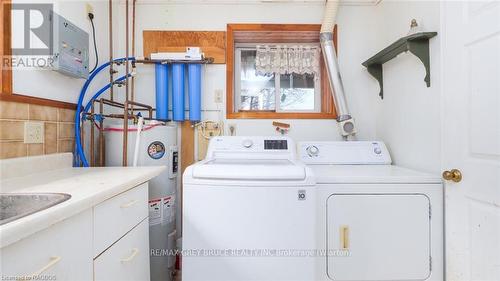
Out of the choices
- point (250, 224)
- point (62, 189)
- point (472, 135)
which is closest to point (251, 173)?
point (250, 224)

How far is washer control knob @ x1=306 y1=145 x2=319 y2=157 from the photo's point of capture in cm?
198

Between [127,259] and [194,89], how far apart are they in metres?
1.41

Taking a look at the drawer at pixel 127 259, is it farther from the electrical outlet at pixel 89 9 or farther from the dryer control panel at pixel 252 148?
the electrical outlet at pixel 89 9

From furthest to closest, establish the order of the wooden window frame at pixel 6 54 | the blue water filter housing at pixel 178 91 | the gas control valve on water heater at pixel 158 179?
the blue water filter housing at pixel 178 91, the gas control valve on water heater at pixel 158 179, the wooden window frame at pixel 6 54

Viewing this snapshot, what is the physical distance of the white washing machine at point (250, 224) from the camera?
131 centimetres

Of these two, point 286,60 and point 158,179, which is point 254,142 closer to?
point 158,179

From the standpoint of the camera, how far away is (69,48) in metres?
1.56

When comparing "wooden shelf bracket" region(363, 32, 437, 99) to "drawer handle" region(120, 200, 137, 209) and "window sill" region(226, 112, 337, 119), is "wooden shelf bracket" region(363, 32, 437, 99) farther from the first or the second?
"drawer handle" region(120, 200, 137, 209)

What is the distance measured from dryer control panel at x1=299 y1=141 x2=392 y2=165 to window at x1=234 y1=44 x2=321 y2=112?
0.52 metres

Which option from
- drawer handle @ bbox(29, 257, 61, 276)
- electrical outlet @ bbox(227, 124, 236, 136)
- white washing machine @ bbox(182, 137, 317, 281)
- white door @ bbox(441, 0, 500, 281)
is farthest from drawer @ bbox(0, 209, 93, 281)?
white door @ bbox(441, 0, 500, 281)

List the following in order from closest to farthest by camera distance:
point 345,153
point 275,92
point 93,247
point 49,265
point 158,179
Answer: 1. point 49,265
2. point 93,247
3. point 158,179
4. point 345,153
5. point 275,92

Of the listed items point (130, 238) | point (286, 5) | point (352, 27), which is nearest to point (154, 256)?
point (130, 238)

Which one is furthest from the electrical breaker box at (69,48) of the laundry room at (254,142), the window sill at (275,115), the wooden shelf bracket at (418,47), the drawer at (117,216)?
the wooden shelf bracket at (418,47)

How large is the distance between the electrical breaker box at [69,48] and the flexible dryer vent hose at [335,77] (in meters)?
1.85
